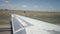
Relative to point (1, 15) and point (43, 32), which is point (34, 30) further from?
point (1, 15)

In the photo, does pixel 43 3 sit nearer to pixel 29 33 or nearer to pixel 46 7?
pixel 46 7

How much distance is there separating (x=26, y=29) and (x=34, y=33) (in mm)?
36

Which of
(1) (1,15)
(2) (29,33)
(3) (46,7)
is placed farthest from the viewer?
(1) (1,15)

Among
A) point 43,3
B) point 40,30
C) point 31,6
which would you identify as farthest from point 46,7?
point 40,30

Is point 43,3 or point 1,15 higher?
point 43,3

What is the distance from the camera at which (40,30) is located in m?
0.50

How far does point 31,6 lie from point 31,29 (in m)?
4.87

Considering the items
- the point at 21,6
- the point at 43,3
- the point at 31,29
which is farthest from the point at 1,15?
the point at 31,29

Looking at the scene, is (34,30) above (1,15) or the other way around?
above

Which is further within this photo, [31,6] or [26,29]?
[31,6]

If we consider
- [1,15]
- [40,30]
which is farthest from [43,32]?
[1,15]

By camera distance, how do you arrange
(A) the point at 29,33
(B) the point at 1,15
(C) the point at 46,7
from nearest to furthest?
1. (A) the point at 29,33
2. (C) the point at 46,7
3. (B) the point at 1,15

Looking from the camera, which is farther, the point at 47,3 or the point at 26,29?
the point at 47,3

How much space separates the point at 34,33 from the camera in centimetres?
47
